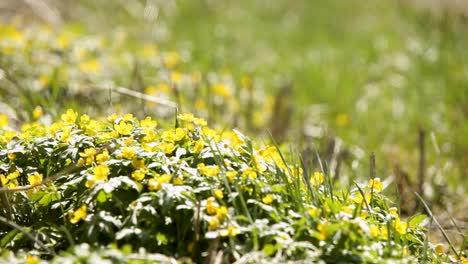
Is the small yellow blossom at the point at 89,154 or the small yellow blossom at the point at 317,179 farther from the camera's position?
the small yellow blossom at the point at 317,179

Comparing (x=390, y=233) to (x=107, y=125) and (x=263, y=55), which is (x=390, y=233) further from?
(x=263, y=55)

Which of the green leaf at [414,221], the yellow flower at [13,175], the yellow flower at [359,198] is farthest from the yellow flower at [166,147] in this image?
the green leaf at [414,221]

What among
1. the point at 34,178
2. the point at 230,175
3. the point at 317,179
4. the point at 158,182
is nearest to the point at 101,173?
the point at 158,182

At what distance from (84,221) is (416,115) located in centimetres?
378

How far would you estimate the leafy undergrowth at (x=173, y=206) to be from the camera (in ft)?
7.02

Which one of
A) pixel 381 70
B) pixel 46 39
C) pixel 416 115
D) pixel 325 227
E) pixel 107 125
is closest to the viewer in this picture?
pixel 325 227

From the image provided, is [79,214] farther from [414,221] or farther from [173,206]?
[414,221]

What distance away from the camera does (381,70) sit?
6.34m

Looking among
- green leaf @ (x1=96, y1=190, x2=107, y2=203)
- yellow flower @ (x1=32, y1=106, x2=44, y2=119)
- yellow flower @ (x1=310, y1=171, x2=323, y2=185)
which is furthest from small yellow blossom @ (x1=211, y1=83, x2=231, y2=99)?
green leaf @ (x1=96, y1=190, x2=107, y2=203)

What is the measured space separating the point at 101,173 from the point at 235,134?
619 mm

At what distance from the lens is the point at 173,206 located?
2230mm

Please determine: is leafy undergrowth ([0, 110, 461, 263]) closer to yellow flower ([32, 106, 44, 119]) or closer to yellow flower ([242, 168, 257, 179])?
yellow flower ([242, 168, 257, 179])

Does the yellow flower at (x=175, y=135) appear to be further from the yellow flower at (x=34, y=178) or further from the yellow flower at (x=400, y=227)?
the yellow flower at (x=400, y=227)

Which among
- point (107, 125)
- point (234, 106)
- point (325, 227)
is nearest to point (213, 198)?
point (325, 227)
